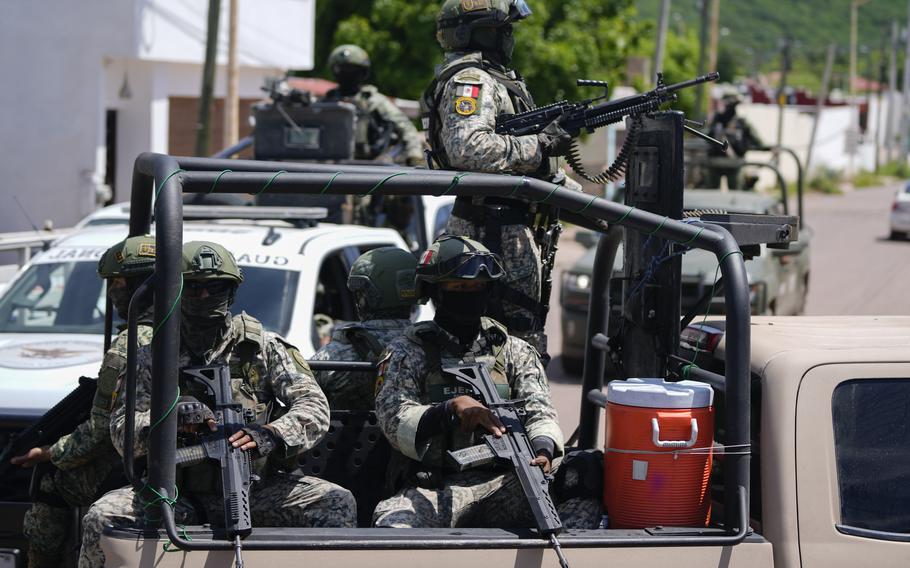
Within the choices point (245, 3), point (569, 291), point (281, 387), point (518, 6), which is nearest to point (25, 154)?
point (245, 3)

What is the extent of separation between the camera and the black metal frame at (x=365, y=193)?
120 inches

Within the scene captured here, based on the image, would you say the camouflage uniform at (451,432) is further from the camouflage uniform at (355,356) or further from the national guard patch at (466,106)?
the national guard patch at (466,106)

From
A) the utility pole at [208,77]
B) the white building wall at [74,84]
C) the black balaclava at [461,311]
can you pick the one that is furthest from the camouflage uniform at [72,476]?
the white building wall at [74,84]

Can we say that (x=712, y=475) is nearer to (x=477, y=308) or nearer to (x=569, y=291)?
(x=477, y=308)

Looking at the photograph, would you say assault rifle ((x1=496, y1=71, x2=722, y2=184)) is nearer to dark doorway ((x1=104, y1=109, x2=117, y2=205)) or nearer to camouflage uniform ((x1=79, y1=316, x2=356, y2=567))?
camouflage uniform ((x1=79, y1=316, x2=356, y2=567))

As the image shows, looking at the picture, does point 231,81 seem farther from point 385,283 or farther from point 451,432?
point 451,432

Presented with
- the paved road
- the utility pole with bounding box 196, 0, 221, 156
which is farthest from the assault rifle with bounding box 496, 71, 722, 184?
the utility pole with bounding box 196, 0, 221, 156

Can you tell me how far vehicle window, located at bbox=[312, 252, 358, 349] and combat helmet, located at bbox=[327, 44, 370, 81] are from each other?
3.28 m

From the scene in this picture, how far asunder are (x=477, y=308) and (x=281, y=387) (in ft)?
2.16

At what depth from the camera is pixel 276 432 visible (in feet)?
11.9

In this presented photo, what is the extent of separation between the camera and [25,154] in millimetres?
17922

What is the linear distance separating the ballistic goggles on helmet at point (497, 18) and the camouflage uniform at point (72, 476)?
1895 millimetres

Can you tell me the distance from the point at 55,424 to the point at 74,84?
1435 cm

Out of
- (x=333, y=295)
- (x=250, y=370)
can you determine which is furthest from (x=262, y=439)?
(x=333, y=295)
